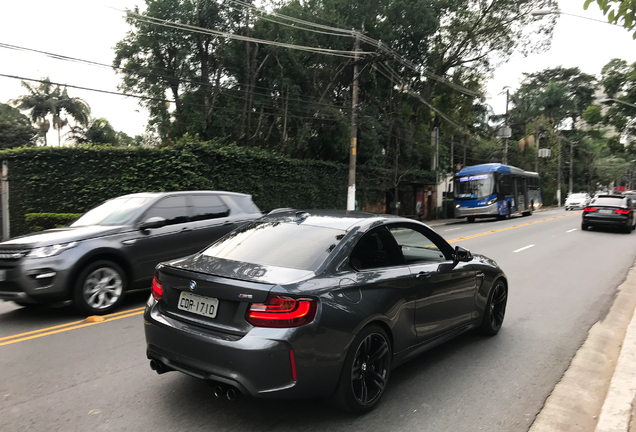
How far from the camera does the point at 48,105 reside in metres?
47.0

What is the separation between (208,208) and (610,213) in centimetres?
1800

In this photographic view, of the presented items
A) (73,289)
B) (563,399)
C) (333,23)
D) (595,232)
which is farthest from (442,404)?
(333,23)

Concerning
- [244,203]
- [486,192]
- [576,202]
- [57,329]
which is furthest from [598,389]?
[576,202]

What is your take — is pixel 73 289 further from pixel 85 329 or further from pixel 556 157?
pixel 556 157

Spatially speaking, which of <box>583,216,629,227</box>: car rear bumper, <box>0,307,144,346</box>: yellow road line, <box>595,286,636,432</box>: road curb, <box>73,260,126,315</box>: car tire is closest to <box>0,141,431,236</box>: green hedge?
<box>73,260,126,315</box>: car tire

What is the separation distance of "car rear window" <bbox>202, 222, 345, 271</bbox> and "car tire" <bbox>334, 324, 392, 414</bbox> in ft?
2.25

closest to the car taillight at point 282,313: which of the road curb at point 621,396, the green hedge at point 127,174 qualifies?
the road curb at point 621,396

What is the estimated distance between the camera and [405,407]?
375 cm

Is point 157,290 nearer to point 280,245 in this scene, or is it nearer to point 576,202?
point 280,245

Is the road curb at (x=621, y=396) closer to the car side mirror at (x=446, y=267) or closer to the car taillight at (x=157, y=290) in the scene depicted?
the car side mirror at (x=446, y=267)

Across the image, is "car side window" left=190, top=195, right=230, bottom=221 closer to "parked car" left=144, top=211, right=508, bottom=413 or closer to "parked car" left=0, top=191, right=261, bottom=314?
"parked car" left=0, top=191, right=261, bottom=314

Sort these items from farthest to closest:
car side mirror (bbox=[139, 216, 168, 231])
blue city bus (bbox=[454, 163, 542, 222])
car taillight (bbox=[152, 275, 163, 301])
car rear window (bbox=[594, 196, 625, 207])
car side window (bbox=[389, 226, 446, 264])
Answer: blue city bus (bbox=[454, 163, 542, 222]), car rear window (bbox=[594, 196, 625, 207]), car side mirror (bbox=[139, 216, 168, 231]), car side window (bbox=[389, 226, 446, 264]), car taillight (bbox=[152, 275, 163, 301])

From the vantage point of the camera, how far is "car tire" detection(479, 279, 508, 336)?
547 centimetres

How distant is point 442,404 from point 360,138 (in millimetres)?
24666
